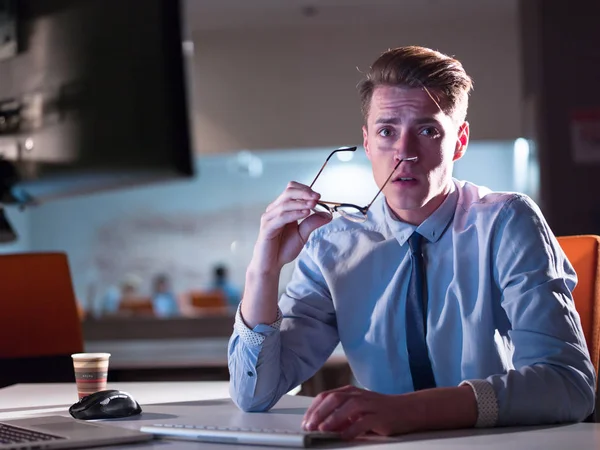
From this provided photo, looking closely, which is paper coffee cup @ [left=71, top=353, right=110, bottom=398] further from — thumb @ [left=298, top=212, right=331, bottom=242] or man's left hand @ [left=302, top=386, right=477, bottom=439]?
man's left hand @ [left=302, top=386, right=477, bottom=439]

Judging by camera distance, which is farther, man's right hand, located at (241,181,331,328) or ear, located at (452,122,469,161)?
ear, located at (452,122,469,161)

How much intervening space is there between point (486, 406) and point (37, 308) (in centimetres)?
161

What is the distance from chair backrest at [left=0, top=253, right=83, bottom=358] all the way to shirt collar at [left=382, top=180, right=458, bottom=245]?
46.3 inches

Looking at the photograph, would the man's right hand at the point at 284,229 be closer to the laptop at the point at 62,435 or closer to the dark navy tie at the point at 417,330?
the dark navy tie at the point at 417,330

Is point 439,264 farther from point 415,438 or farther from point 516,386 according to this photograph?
point 415,438

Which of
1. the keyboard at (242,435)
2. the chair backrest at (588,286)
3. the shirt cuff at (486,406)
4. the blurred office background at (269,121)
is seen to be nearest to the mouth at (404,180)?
the chair backrest at (588,286)

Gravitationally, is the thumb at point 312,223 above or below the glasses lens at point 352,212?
below

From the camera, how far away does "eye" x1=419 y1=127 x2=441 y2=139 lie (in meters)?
1.65

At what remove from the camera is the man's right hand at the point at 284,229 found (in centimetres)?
142

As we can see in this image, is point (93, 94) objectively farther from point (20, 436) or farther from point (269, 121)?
point (269, 121)

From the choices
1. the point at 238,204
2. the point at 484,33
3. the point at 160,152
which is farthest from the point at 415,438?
the point at 238,204

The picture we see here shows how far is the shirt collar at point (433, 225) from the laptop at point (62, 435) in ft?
2.30

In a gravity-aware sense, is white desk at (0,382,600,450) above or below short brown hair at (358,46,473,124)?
below

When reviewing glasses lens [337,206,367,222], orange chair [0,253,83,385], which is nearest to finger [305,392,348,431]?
glasses lens [337,206,367,222]
